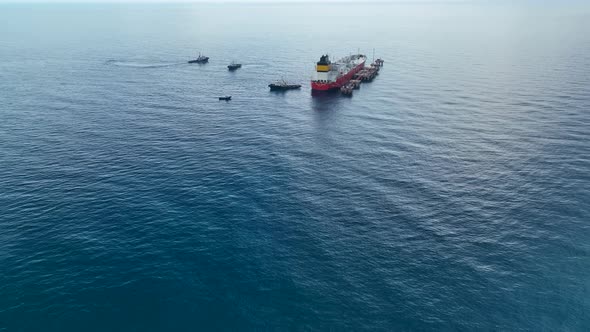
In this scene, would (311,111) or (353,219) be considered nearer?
(353,219)

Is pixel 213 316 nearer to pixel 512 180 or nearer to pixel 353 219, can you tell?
pixel 353 219

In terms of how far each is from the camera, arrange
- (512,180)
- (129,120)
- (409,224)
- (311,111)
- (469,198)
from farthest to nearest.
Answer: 1. (311,111)
2. (129,120)
3. (512,180)
4. (469,198)
5. (409,224)

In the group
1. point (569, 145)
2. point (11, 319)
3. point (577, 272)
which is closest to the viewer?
point (11, 319)

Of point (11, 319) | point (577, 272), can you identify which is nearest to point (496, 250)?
point (577, 272)

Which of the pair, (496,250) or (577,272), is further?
(496,250)

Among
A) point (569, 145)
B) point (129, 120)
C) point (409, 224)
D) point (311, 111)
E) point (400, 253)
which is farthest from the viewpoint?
point (311, 111)

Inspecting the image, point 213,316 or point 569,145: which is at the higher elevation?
point 569,145

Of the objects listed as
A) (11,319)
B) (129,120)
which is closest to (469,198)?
(11,319)

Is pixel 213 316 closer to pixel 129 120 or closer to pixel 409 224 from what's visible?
pixel 409 224

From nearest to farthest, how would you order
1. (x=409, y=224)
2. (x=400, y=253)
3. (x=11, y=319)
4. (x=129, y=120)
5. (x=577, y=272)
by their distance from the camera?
(x=11, y=319)
(x=577, y=272)
(x=400, y=253)
(x=409, y=224)
(x=129, y=120)
